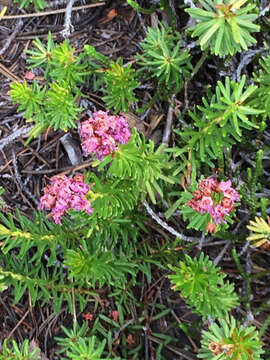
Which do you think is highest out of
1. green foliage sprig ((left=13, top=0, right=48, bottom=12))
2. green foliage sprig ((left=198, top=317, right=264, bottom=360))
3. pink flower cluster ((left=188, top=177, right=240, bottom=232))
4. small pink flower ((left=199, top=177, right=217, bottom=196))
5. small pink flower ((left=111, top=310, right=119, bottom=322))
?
green foliage sprig ((left=13, top=0, right=48, bottom=12))

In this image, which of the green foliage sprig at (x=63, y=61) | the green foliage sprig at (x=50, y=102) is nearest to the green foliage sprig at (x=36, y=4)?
the green foliage sprig at (x=63, y=61)

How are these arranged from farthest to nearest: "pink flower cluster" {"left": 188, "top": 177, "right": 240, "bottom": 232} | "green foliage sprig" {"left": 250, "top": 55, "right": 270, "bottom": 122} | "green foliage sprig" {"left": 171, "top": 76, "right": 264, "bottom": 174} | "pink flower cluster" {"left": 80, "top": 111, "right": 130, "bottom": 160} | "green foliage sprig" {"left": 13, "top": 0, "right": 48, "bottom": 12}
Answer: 1. "green foliage sprig" {"left": 13, "top": 0, "right": 48, "bottom": 12}
2. "green foliage sprig" {"left": 250, "top": 55, "right": 270, "bottom": 122}
3. "green foliage sprig" {"left": 171, "top": 76, "right": 264, "bottom": 174}
4. "pink flower cluster" {"left": 188, "top": 177, "right": 240, "bottom": 232}
5. "pink flower cluster" {"left": 80, "top": 111, "right": 130, "bottom": 160}

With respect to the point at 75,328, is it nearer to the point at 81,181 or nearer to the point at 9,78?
the point at 81,181

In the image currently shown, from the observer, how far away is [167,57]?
3002 mm

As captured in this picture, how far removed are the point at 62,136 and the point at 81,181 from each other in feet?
4.43

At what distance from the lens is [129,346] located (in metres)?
3.47

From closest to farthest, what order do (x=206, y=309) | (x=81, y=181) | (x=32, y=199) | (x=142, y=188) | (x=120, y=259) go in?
1. (x=81, y=181)
2. (x=206, y=309)
3. (x=142, y=188)
4. (x=120, y=259)
5. (x=32, y=199)

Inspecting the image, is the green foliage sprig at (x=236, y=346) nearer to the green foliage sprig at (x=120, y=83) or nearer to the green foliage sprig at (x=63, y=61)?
the green foliage sprig at (x=120, y=83)

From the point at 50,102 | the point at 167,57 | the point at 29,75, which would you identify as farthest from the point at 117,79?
the point at 29,75

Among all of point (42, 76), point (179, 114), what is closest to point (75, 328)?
point (179, 114)

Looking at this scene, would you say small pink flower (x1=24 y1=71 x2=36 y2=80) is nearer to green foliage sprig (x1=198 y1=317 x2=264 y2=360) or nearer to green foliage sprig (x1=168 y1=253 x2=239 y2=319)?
green foliage sprig (x1=168 y1=253 x2=239 y2=319)

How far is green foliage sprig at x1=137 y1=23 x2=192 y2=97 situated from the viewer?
300 cm

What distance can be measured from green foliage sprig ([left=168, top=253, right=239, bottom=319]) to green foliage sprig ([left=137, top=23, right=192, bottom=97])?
1.27 metres

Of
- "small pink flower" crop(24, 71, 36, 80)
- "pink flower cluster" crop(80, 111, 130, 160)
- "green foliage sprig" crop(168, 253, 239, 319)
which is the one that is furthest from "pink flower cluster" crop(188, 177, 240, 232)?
"small pink flower" crop(24, 71, 36, 80)
